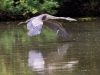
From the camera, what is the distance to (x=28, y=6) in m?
19.0

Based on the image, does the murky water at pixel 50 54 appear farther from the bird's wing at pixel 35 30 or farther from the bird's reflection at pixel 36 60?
the bird's wing at pixel 35 30

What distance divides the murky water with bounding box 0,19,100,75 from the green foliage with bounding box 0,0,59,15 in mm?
5995

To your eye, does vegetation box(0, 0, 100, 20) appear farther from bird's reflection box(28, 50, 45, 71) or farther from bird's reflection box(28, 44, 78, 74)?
bird's reflection box(28, 50, 45, 71)

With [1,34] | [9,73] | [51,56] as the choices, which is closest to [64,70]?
[9,73]

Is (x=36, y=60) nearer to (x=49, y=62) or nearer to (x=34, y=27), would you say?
(x=49, y=62)

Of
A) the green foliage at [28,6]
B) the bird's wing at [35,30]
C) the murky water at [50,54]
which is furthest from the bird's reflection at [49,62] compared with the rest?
the green foliage at [28,6]

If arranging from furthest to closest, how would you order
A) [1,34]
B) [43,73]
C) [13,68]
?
[1,34] < [13,68] < [43,73]

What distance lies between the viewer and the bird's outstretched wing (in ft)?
31.3

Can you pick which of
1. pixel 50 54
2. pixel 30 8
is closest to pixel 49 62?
pixel 50 54

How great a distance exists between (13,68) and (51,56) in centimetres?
136

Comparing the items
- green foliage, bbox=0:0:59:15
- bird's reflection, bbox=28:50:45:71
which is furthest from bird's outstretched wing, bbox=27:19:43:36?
green foliage, bbox=0:0:59:15

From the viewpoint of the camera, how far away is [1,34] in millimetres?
13320

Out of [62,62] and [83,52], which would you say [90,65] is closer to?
[62,62]

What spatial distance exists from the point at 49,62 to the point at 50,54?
0.88 m
